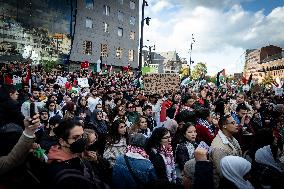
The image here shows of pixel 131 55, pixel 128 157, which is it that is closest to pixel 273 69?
pixel 131 55

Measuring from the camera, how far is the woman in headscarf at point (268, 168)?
3.51 m

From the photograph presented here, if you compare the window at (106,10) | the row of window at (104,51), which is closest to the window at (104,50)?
the row of window at (104,51)

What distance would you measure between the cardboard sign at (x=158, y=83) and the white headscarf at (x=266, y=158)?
7.65 meters

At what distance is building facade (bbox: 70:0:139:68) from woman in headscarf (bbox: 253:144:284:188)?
39313mm

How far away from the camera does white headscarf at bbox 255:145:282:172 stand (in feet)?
12.8

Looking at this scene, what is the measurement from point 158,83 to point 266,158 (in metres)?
7.95

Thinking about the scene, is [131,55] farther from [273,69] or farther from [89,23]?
[273,69]

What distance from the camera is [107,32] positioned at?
4669 centimetres

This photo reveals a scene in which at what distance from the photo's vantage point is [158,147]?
4.43 m

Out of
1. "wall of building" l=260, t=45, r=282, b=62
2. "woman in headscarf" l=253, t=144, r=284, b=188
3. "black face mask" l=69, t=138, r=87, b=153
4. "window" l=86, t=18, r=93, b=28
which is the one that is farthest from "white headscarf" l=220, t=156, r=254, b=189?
"wall of building" l=260, t=45, r=282, b=62

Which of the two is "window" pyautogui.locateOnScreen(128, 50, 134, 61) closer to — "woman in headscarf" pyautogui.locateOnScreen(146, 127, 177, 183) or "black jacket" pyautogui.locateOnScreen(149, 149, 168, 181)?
"woman in headscarf" pyautogui.locateOnScreen(146, 127, 177, 183)

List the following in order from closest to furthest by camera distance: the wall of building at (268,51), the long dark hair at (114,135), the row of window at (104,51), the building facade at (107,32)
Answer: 1. the long dark hair at (114,135)
2. the building facade at (107,32)
3. the row of window at (104,51)
4. the wall of building at (268,51)

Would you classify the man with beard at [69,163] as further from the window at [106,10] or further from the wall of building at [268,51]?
the wall of building at [268,51]

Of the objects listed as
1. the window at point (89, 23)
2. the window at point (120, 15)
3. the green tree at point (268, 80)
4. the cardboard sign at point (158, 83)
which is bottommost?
the green tree at point (268, 80)
